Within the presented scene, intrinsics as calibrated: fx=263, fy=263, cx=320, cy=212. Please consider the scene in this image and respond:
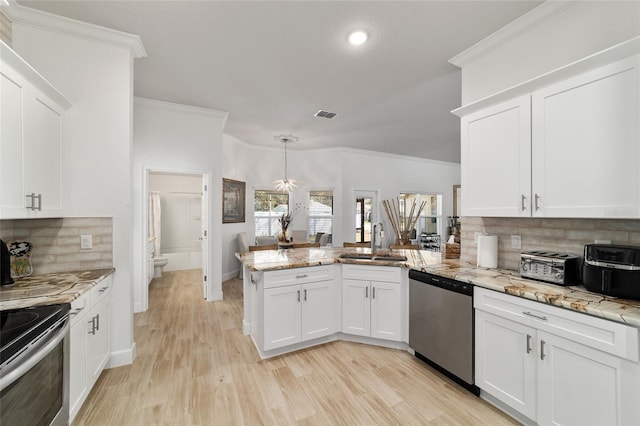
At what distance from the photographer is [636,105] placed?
1.47m

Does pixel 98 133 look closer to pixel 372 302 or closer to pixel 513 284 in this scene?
pixel 372 302

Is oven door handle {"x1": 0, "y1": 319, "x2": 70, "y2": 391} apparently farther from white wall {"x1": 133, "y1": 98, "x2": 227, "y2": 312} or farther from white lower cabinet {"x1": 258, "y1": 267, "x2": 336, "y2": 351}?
white wall {"x1": 133, "y1": 98, "x2": 227, "y2": 312}

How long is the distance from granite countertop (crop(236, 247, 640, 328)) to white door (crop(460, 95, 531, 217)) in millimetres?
507

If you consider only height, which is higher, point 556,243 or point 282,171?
point 282,171

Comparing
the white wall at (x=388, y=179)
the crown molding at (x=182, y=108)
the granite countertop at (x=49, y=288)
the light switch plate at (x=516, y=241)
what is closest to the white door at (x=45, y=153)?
the granite countertop at (x=49, y=288)

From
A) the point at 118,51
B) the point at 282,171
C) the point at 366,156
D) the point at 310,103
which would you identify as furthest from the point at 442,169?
the point at 118,51

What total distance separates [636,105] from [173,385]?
3655mm

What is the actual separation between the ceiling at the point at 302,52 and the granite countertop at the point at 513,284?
207 cm

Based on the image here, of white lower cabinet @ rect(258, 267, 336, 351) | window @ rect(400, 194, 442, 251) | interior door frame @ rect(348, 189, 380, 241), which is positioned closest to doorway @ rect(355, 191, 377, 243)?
interior door frame @ rect(348, 189, 380, 241)

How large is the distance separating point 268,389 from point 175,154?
3399 mm

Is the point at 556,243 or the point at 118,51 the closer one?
the point at 556,243

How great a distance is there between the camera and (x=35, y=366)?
1247mm

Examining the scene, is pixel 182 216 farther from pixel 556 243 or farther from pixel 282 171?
pixel 556 243

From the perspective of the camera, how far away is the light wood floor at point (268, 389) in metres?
1.83
